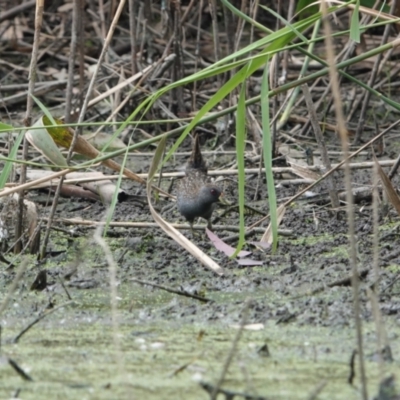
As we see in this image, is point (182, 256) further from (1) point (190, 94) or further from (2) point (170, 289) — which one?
(1) point (190, 94)

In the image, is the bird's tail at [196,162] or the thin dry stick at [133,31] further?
the thin dry stick at [133,31]

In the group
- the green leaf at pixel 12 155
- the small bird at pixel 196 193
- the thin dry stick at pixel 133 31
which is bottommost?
the small bird at pixel 196 193

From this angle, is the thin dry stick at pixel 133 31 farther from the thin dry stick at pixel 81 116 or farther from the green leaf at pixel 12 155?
the green leaf at pixel 12 155

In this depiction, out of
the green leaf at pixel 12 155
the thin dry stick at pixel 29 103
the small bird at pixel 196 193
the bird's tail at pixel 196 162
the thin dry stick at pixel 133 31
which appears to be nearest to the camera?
the green leaf at pixel 12 155

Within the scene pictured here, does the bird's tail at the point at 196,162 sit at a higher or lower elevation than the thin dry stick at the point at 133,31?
lower

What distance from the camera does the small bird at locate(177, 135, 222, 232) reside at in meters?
4.61

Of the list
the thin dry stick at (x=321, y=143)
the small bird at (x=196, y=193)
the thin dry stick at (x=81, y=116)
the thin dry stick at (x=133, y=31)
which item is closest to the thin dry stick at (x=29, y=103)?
the thin dry stick at (x=81, y=116)

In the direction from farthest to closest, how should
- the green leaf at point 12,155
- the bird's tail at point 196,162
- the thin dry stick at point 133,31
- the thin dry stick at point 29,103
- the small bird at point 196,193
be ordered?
the thin dry stick at point 133,31 < the bird's tail at point 196,162 < the small bird at point 196,193 < the thin dry stick at point 29,103 < the green leaf at point 12,155

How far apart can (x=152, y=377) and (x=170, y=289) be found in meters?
0.79

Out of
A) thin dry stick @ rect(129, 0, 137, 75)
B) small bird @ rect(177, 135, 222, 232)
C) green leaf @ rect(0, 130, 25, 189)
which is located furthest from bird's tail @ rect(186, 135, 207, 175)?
green leaf @ rect(0, 130, 25, 189)

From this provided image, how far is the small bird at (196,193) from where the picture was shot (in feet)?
15.1

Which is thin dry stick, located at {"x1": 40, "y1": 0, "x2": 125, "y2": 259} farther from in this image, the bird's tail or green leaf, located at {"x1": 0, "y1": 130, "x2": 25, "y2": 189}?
the bird's tail

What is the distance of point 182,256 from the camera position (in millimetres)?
4270

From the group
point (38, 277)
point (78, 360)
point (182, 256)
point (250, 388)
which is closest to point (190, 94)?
point (182, 256)
